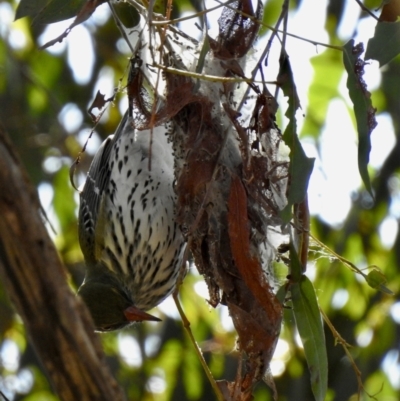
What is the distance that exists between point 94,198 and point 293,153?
158cm

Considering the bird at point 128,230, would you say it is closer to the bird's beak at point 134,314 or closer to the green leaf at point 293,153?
the bird's beak at point 134,314

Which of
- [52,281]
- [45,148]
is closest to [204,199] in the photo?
[52,281]

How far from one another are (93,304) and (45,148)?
4.94 feet

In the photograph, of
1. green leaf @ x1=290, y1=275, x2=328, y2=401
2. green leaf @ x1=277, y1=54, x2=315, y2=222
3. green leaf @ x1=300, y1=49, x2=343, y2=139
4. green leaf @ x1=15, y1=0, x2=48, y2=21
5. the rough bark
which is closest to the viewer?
the rough bark

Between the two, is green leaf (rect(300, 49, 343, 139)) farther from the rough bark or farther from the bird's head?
the rough bark

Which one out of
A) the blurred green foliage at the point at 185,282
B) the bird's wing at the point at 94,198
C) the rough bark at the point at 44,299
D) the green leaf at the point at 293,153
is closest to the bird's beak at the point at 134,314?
the bird's wing at the point at 94,198

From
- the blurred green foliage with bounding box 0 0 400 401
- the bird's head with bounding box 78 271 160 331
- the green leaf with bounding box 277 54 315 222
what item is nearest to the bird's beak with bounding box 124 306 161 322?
the bird's head with bounding box 78 271 160 331

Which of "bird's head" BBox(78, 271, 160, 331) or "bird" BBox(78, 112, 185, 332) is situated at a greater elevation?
"bird" BBox(78, 112, 185, 332)

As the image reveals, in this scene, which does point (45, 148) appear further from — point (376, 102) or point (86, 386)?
point (86, 386)

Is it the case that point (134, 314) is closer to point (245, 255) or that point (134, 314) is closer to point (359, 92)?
point (245, 255)

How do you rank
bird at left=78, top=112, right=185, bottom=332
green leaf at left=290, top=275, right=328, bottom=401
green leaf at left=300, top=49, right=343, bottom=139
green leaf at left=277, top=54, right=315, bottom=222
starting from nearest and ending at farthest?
green leaf at left=277, top=54, right=315, bottom=222
green leaf at left=290, top=275, right=328, bottom=401
bird at left=78, top=112, right=185, bottom=332
green leaf at left=300, top=49, right=343, bottom=139

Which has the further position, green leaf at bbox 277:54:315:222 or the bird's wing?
the bird's wing

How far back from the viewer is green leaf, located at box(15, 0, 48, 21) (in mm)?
2473

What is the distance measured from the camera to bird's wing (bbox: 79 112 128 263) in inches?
140
